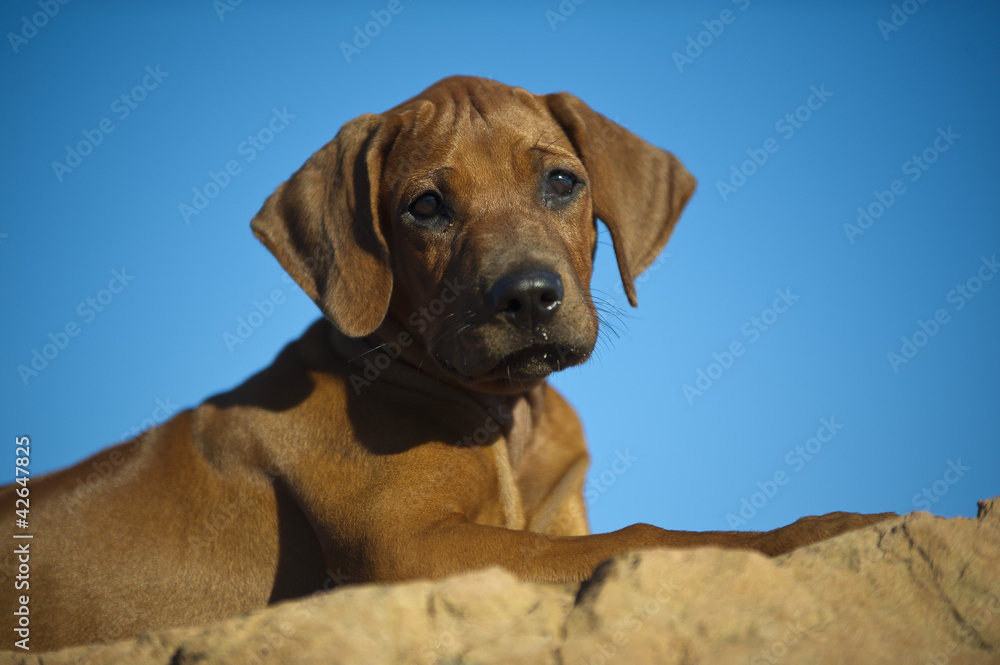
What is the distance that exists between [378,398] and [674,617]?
116 inches

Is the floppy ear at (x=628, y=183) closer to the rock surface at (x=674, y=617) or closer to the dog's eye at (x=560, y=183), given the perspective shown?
the dog's eye at (x=560, y=183)

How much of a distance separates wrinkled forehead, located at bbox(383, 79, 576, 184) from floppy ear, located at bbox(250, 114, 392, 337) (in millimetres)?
220

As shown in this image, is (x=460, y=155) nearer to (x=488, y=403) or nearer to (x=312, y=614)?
(x=488, y=403)

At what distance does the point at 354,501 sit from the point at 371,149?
2424 millimetres

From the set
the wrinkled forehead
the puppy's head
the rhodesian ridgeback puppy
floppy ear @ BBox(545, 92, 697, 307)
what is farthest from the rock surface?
the wrinkled forehead

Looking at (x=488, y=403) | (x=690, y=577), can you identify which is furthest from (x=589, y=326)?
(x=690, y=577)

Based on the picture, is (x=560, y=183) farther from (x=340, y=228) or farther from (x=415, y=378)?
(x=415, y=378)

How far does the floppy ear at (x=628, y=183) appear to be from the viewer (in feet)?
19.3

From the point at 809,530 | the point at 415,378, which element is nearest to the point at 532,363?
the point at 415,378

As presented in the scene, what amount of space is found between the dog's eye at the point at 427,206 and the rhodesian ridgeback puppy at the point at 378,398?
0.05 feet

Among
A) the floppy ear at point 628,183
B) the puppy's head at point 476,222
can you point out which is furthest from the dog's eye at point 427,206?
the floppy ear at point 628,183

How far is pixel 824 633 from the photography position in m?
2.72

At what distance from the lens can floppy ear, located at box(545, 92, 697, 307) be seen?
19.3 ft

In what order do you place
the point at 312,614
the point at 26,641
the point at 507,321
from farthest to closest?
the point at 26,641 < the point at 507,321 < the point at 312,614
